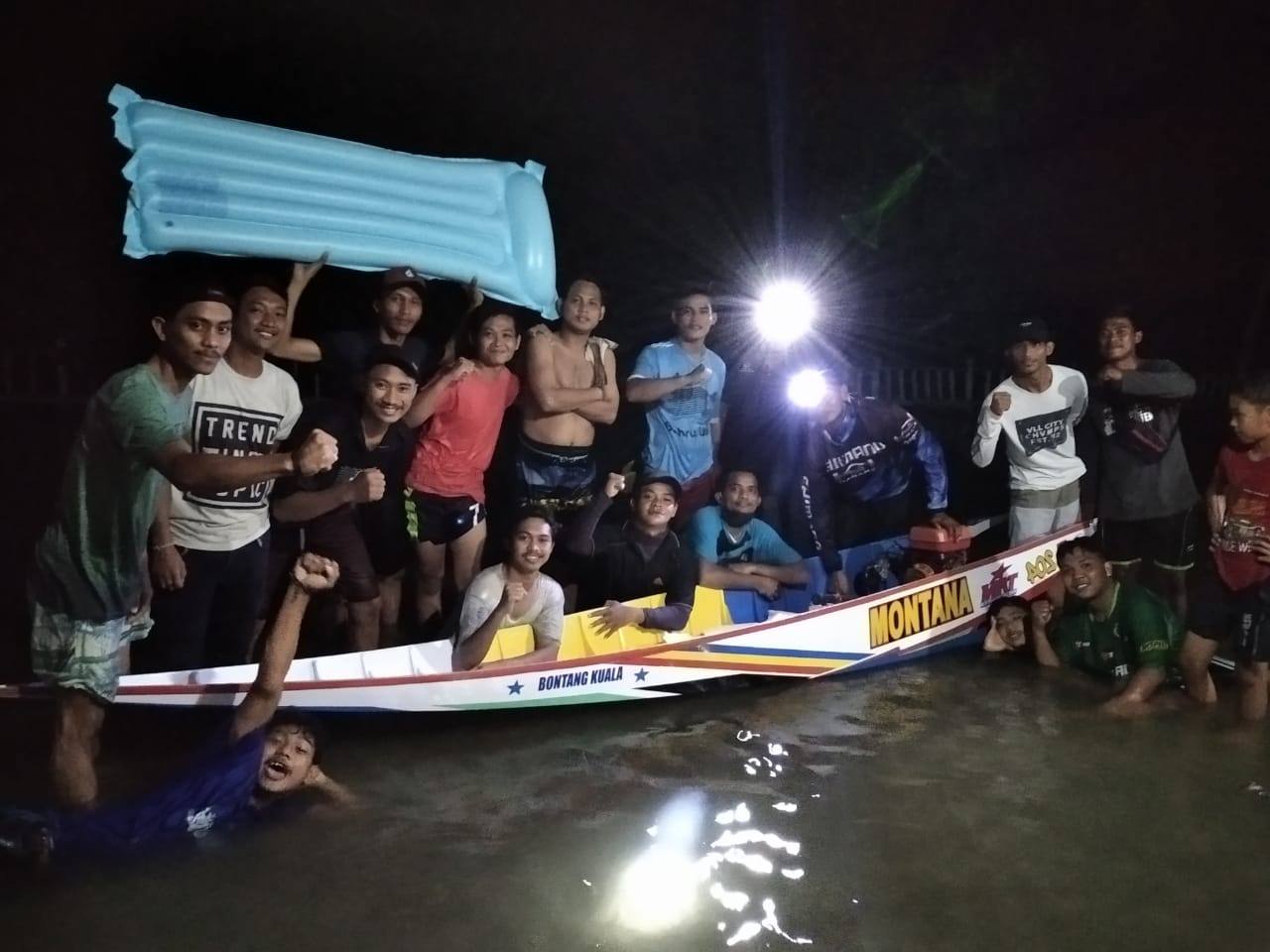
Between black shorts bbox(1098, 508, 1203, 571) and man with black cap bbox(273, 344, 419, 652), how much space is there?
3.49 m

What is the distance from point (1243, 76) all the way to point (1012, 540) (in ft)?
12.0

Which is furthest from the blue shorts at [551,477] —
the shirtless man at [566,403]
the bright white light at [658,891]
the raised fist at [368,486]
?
the bright white light at [658,891]

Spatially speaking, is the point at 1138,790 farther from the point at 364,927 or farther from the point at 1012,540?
the point at 364,927

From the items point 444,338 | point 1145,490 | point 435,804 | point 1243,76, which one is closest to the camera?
point 435,804

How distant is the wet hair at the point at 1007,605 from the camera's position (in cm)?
466

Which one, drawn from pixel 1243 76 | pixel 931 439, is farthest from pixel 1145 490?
pixel 1243 76

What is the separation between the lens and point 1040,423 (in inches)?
183

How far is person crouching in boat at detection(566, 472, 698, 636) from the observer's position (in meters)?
3.96

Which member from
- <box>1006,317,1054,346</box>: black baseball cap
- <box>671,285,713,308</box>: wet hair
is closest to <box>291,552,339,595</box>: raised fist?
<box>671,285,713,308</box>: wet hair

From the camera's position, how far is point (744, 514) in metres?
4.27

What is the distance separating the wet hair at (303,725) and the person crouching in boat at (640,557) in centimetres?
128

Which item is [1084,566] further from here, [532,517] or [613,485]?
[532,517]

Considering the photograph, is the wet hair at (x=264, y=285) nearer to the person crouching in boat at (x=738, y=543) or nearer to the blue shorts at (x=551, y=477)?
the blue shorts at (x=551, y=477)

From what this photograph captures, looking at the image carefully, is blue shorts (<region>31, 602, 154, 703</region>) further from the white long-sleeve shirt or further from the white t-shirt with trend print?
the white long-sleeve shirt
